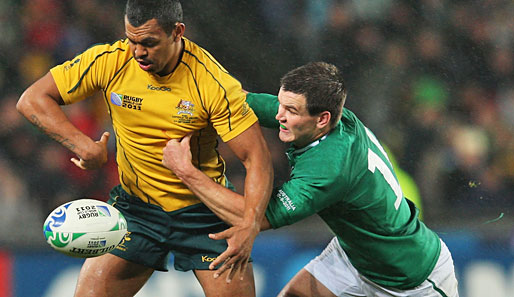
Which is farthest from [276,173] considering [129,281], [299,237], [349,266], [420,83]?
[129,281]

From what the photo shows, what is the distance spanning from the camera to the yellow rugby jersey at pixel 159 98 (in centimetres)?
Answer: 362

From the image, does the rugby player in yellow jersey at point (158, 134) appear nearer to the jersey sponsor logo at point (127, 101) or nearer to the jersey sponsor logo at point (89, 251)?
the jersey sponsor logo at point (127, 101)

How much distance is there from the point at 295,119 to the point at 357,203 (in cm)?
51

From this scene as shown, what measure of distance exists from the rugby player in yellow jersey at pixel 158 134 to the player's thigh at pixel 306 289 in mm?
451

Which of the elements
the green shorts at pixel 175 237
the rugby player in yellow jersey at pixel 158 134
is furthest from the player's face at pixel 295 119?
the green shorts at pixel 175 237

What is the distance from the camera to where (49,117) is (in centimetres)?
370

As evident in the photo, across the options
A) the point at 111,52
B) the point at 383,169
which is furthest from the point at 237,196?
the point at 111,52

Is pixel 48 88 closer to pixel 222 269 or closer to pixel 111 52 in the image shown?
pixel 111 52

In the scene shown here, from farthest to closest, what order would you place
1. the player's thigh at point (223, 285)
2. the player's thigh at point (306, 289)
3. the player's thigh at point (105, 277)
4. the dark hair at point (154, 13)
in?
the player's thigh at point (306, 289) < the player's thigh at point (105, 277) < the player's thigh at point (223, 285) < the dark hair at point (154, 13)

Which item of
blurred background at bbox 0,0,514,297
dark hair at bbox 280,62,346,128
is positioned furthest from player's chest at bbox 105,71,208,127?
blurred background at bbox 0,0,514,297

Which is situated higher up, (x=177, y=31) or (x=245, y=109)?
(x=177, y=31)

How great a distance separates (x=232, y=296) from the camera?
3805 millimetres

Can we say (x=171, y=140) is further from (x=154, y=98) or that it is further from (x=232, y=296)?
(x=232, y=296)

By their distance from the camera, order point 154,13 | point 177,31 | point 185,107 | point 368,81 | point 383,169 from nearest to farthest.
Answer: point 154,13 < point 177,31 < point 185,107 < point 383,169 < point 368,81
